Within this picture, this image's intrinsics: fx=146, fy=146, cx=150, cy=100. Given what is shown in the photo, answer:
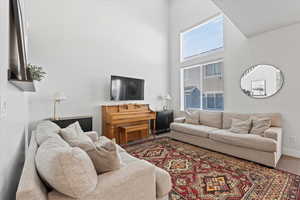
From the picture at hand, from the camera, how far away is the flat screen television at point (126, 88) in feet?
13.4

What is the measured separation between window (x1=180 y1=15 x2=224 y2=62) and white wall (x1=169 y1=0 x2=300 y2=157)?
0.23 m

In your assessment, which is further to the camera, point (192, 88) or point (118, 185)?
point (192, 88)

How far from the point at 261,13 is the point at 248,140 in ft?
7.47

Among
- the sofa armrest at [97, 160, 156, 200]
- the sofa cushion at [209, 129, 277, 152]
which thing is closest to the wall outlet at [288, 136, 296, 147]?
the sofa cushion at [209, 129, 277, 152]

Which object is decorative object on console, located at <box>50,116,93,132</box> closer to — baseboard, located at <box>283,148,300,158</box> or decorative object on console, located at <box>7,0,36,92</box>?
decorative object on console, located at <box>7,0,36,92</box>

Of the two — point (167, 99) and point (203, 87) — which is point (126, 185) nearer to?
point (203, 87)

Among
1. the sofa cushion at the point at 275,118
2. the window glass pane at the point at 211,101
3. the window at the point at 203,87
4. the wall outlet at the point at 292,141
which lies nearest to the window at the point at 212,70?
the window at the point at 203,87

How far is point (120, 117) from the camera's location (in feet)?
12.8

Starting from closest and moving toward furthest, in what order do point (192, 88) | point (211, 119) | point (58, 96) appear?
point (58, 96) < point (211, 119) < point (192, 88)

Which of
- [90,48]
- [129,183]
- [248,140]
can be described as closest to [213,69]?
[248,140]

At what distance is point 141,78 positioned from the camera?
5016mm

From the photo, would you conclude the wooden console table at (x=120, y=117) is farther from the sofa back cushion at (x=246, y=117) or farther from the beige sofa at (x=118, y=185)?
the beige sofa at (x=118, y=185)

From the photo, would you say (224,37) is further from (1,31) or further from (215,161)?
(1,31)

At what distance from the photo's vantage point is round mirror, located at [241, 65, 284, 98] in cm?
317
